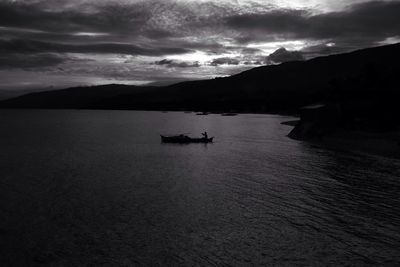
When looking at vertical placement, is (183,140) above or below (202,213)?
above

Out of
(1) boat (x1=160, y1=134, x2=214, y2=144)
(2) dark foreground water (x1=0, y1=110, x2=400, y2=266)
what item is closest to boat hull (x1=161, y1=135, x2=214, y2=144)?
(1) boat (x1=160, y1=134, x2=214, y2=144)

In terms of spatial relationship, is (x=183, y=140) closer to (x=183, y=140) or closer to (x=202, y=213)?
(x=183, y=140)

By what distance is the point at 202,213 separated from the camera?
103 feet

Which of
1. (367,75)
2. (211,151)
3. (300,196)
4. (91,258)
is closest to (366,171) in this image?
(300,196)

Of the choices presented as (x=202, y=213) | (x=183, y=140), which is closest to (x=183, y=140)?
(x=183, y=140)

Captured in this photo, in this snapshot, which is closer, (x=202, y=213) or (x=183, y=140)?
(x=202, y=213)

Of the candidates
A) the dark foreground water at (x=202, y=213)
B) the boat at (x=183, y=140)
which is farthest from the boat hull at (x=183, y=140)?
the dark foreground water at (x=202, y=213)

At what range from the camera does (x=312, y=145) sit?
8069 cm

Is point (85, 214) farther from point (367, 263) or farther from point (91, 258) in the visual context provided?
point (367, 263)

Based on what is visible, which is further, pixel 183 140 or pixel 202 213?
pixel 183 140

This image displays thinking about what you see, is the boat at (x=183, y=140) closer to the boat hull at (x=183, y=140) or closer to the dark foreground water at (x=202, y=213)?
the boat hull at (x=183, y=140)

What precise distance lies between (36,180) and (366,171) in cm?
4228

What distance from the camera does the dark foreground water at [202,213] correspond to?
22703mm

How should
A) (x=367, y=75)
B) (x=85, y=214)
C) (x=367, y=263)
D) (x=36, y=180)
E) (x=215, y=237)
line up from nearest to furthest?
(x=367, y=263) → (x=215, y=237) → (x=85, y=214) → (x=36, y=180) → (x=367, y=75)
